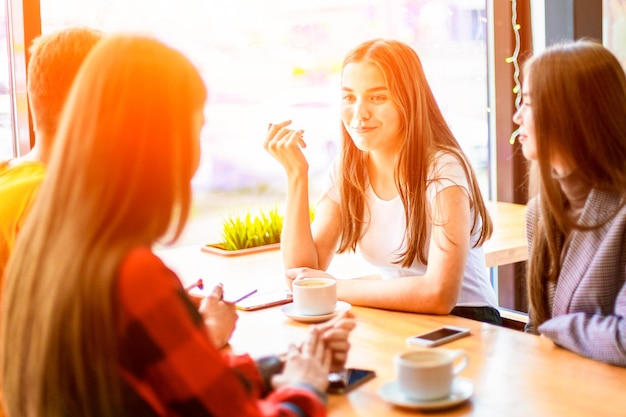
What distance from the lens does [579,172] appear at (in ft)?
5.20

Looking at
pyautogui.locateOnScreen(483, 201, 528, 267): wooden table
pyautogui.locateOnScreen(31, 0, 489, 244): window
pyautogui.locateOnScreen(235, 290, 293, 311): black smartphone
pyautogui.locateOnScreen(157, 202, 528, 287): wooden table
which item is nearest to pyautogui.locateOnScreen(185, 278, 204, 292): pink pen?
pyautogui.locateOnScreen(235, 290, 293, 311): black smartphone

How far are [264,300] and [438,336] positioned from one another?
1.67ft

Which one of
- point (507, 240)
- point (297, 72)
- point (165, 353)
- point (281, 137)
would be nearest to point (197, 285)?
point (281, 137)

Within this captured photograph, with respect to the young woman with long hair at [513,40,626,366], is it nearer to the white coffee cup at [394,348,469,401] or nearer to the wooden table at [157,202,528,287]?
the white coffee cup at [394,348,469,401]

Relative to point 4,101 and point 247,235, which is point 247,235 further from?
point 4,101

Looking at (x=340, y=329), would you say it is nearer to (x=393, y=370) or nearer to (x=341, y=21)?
(x=393, y=370)

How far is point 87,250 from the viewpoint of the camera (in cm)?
89

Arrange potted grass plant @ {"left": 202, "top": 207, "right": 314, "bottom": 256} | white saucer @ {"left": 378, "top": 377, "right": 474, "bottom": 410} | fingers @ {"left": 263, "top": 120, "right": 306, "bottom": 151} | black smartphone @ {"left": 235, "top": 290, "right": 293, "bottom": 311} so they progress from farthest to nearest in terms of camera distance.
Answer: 1. potted grass plant @ {"left": 202, "top": 207, "right": 314, "bottom": 256}
2. fingers @ {"left": 263, "top": 120, "right": 306, "bottom": 151}
3. black smartphone @ {"left": 235, "top": 290, "right": 293, "bottom": 311}
4. white saucer @ {"left": 378, "top": 377, "right": 474, "bottom": 410}

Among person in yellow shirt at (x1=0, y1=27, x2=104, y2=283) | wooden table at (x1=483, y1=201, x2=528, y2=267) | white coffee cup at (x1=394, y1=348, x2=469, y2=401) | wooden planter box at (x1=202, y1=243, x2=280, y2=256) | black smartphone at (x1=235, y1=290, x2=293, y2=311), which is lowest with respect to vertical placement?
wooden table at (x1=483, y1=201, x2=528, y2=267)

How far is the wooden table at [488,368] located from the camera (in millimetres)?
1229

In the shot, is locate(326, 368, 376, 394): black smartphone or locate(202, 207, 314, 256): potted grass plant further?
locate(202, 207, 314, 256): potted grass plant

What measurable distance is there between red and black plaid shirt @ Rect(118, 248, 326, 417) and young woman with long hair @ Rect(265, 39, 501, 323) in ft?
3.30

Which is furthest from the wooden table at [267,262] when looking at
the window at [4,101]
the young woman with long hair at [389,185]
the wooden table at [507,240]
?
the window at [4,101]

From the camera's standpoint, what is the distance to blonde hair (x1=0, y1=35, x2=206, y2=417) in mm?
888
